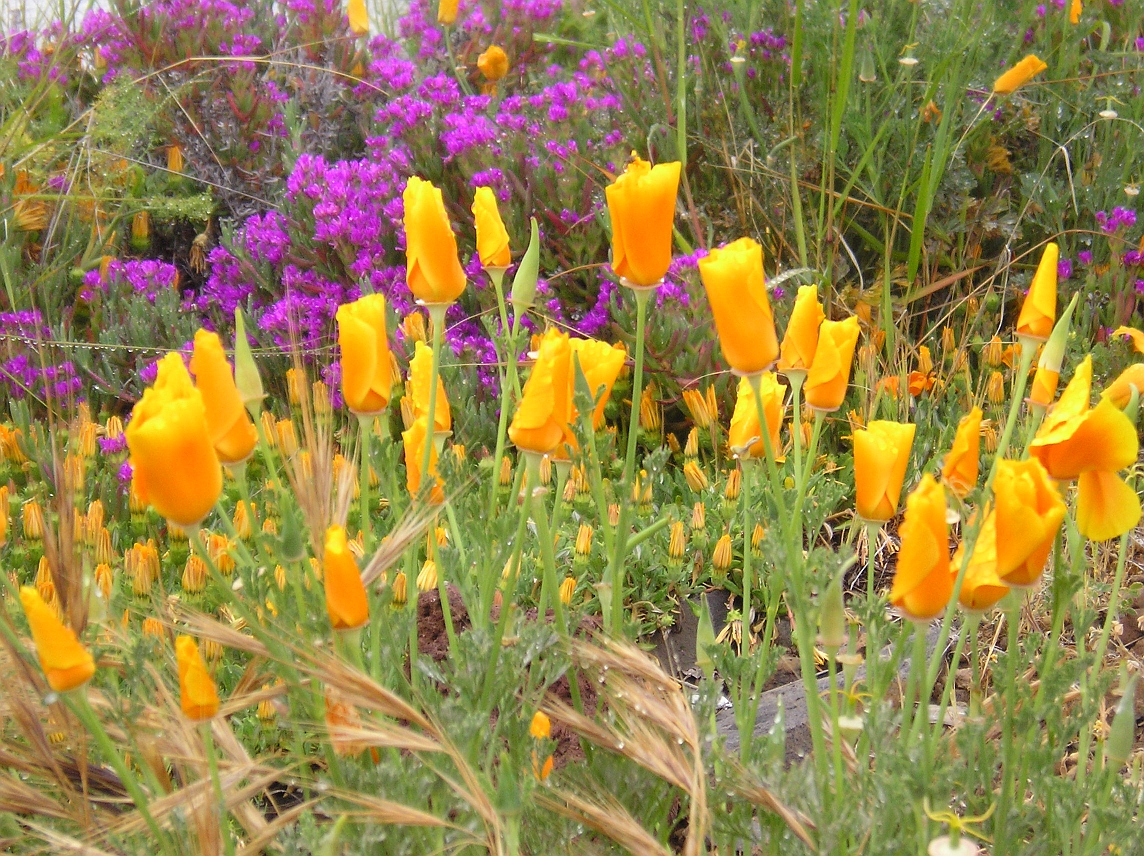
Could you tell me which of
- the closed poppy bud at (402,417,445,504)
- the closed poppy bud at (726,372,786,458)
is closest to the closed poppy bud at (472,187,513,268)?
the closed poppy bud at (402,417,445,504)

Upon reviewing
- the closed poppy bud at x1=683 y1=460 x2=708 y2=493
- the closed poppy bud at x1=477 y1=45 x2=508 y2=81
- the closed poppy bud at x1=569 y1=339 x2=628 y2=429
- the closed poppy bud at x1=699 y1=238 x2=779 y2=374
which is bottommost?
the closed poppy bud at x1=683 y1=460 x2=708 y2=493

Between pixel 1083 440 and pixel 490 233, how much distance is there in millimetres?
772

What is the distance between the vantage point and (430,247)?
140 cm

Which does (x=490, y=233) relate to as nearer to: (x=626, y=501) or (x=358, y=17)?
(x=626, y=501)

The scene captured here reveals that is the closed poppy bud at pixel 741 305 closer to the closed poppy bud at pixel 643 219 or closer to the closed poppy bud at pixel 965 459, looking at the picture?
the closed poppy bud at pixel 643 219

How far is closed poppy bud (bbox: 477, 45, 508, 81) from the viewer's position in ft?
14.6

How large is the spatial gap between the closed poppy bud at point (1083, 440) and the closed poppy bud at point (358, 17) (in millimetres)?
4110

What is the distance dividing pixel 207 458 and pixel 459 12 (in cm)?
466

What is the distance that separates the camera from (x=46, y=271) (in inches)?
145

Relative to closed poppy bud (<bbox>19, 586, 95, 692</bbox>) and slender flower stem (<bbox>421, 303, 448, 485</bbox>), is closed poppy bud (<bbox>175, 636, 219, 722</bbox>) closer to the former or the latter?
closed poppy bud (<bbox>19, 586, 95, 692</bbox>)

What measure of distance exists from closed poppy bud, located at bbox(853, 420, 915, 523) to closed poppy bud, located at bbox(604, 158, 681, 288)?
312mm

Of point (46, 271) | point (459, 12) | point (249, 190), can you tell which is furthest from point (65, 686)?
point (459, 12)

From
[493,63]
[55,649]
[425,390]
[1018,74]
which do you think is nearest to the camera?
[55,649]

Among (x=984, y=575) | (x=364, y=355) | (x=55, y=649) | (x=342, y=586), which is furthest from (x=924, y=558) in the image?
(x=55, y=649)
